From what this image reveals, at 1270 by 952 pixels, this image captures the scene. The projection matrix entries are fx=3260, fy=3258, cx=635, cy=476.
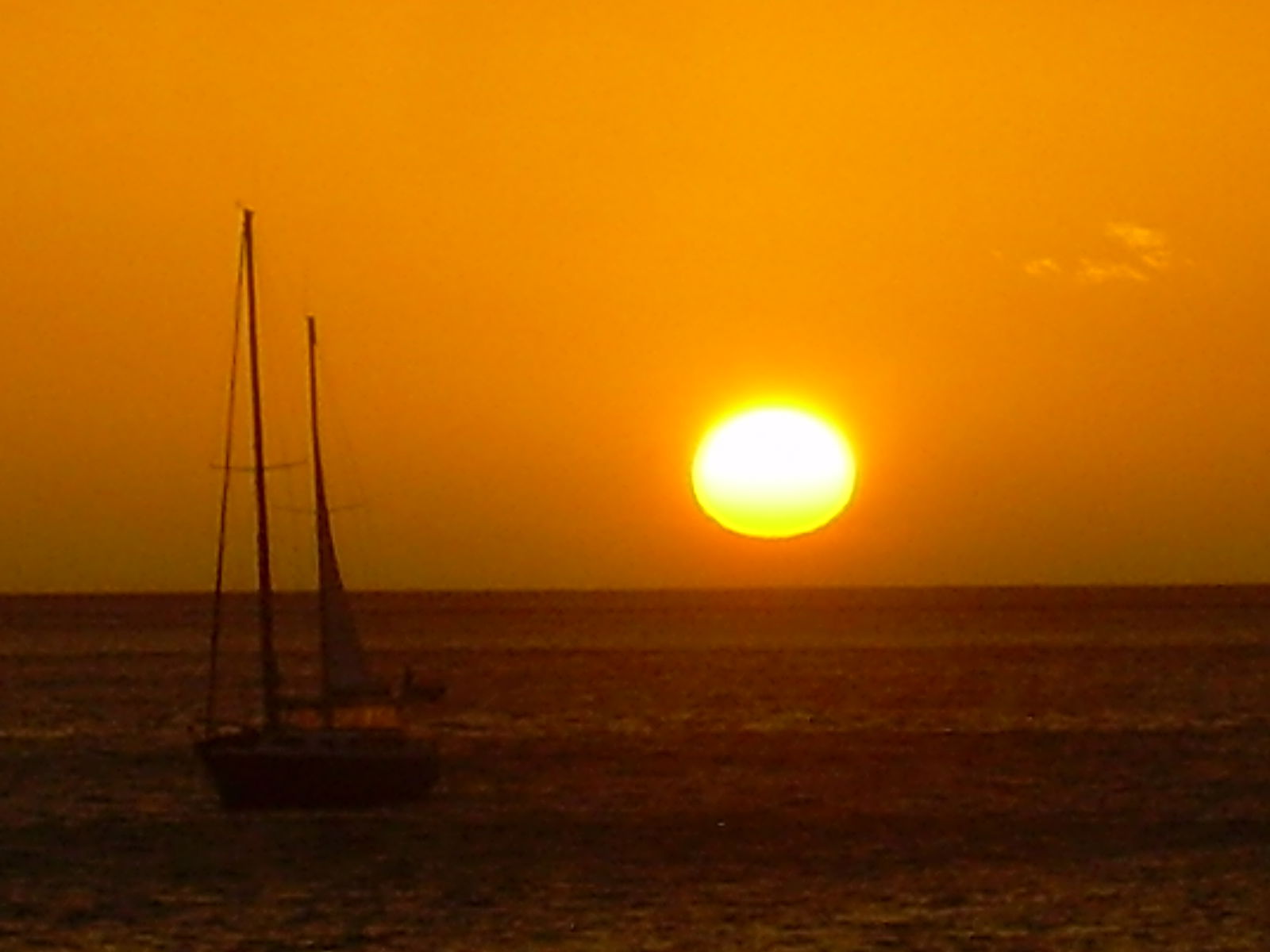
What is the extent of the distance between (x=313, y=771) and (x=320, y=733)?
79.8 inches

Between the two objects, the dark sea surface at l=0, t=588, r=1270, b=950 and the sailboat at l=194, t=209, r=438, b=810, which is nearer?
the dark sea surface at l=0, t=588, r=1270, b=950

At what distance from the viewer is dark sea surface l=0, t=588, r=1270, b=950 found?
1855 inches

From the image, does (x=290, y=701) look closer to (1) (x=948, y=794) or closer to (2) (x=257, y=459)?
(2) (x=257, y=459)

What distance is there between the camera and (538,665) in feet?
483

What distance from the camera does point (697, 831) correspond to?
60.7m

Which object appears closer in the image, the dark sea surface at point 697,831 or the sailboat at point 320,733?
the dark sea surface at point 697,831

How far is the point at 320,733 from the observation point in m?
66.0

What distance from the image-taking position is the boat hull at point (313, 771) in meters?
64.2

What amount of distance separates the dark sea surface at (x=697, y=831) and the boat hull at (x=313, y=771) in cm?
45

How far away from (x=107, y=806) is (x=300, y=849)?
1218cm

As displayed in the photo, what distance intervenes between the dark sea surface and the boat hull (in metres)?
0.45

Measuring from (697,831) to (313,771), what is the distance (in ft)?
27.1

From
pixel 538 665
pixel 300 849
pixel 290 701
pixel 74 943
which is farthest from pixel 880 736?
pixel 538 665

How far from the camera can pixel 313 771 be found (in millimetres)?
64062
